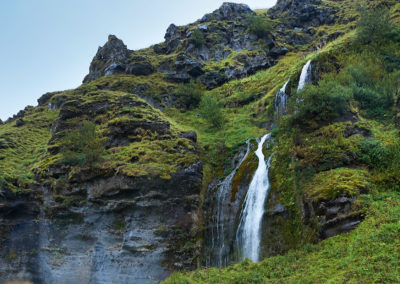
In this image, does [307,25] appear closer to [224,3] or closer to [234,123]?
[224,3]

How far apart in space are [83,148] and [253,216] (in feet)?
44.9

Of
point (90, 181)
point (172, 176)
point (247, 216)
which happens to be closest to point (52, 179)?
point (90, 181)

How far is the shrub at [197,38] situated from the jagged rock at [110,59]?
12.9 m

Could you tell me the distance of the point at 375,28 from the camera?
29219 mm

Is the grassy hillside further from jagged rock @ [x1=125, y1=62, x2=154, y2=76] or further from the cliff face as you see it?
jagged rock @ [x1=125, y1=62, x2=154, y2=76]

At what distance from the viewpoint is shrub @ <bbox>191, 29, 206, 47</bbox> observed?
53.8 meters

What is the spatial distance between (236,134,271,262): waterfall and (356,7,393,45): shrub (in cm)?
2023

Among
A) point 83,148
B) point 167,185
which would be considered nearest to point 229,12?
point 83,148

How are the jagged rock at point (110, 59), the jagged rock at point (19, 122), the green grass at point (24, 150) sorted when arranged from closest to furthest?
1. the green grass at point (24, 150)
2. the jagged rock at point (19, 122)
3. the jagged rock at point (110, 59)

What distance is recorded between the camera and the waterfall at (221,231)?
17.8m

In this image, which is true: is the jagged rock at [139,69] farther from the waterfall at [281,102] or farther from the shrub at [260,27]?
the waterfall at [281,102]

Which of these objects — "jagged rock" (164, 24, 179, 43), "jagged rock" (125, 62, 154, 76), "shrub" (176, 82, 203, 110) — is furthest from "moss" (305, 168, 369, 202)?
"jagged rock" (164, 24, 179, 43)

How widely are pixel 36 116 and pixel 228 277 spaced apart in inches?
1666

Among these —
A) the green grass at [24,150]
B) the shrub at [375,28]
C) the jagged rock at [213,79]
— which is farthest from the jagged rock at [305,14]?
the green grass at [24,150]
